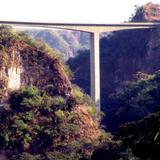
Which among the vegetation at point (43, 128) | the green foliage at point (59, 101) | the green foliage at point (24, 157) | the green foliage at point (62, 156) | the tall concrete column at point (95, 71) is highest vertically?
the tall concrete column at point (95, 71)

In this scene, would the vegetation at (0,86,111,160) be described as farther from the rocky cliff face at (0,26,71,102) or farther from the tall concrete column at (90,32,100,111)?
the tall concrete column at (90,32,100,111)

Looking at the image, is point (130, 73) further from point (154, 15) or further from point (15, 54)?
point (15, 54)

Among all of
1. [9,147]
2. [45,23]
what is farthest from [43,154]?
[45,23]

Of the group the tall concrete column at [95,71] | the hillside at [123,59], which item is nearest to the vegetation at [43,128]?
the tall concrete column at [95,71]

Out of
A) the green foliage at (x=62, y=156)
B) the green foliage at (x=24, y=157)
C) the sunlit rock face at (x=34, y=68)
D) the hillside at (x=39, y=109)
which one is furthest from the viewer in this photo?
the sunlit rock face at (x=34, y=68)

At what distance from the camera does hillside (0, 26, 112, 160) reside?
31875mm

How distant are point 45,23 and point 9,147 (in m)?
12.9

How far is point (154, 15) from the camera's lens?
58.1m

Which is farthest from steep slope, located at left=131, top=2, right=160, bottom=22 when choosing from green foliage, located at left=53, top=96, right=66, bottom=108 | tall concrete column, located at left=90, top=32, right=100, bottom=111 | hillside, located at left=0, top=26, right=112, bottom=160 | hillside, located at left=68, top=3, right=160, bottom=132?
green foliage, located at left=53, top=96, right=66, bottom=108

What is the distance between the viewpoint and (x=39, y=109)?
33.8 metres

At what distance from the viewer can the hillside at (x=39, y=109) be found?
105ft

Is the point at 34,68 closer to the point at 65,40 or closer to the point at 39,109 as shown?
the point at 39,109

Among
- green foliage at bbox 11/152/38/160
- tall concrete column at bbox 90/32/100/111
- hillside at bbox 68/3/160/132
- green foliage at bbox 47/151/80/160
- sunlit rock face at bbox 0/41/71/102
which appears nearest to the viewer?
green foliage at bbox 47/151/80/160

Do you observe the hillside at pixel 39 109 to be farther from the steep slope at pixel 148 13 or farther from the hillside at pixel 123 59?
the steep slope at pixel 148 13
